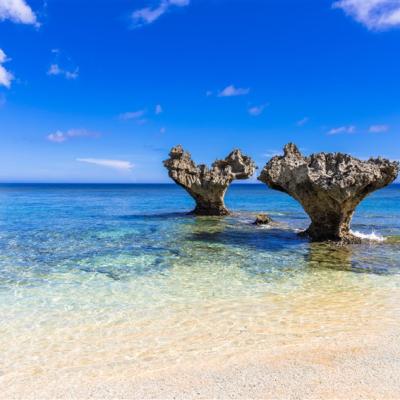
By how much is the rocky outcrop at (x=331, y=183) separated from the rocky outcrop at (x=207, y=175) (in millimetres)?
11194

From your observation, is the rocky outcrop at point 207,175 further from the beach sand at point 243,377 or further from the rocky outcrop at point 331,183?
the beach sand at point 243,377

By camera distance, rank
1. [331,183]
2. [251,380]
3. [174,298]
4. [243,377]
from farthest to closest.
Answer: [331,183]
[174,298]
[243,377]
[251,380]

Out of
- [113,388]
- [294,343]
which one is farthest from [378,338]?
[113,388]

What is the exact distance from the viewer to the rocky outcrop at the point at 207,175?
106ft

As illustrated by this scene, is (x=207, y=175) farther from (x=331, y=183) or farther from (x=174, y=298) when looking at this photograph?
(x=174, y=298)

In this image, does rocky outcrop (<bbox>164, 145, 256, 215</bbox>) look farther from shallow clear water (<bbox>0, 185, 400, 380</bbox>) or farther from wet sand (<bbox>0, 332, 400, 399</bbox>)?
wet sand (<bbox>0, 332, 400, 399</bbox>)

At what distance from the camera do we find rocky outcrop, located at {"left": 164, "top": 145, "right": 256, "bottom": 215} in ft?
106

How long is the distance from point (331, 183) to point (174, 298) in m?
11.4

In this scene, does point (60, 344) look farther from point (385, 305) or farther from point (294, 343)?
point (385, 305)

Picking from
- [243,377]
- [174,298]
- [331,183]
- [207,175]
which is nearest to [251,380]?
[243,377]

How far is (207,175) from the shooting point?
32219mm

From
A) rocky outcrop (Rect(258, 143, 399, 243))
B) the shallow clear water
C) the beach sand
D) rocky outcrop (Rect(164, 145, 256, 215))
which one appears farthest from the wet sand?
rocky outcrop (Rect(164, 145, 256, 215))

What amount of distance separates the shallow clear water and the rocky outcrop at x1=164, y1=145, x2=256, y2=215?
13.2m

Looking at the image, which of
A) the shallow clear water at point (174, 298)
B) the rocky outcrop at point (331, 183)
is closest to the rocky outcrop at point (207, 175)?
the rocky outcrop at point (331, 183)
